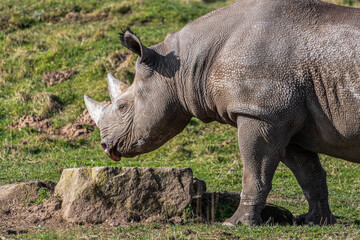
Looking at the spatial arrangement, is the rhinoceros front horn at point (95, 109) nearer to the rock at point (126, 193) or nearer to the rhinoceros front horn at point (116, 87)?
the rhinoceros front horn at point (116, 87)

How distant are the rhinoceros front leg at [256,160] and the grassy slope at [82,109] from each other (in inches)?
12.9

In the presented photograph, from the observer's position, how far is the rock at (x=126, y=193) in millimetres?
7797

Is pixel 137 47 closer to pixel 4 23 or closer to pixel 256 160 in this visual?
pixel 256 160

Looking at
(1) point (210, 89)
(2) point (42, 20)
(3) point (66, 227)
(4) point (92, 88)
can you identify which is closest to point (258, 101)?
(1) point (210, 89)

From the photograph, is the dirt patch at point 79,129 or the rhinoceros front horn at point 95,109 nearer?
the rhinoceros front horn at point 95,109

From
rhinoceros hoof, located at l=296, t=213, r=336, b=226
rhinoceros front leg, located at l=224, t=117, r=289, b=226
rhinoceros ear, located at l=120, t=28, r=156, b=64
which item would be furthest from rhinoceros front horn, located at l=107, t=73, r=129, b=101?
rhinoceros hoof, located at l=296, t=213, r=336, b=226

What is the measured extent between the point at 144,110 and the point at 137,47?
737 mm

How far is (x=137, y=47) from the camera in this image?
8.00 metres

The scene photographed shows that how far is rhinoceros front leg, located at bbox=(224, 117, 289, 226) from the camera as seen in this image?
713cm

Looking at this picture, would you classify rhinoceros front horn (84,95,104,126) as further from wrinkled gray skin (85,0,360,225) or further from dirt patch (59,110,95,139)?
dirt patch (59,110,95,139)

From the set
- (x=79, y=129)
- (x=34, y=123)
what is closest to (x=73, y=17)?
(x=34, y=123)

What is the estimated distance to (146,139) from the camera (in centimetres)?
821

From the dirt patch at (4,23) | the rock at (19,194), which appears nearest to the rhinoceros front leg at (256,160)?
the rock at (19,194)

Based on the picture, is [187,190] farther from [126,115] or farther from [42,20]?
[42,20]
